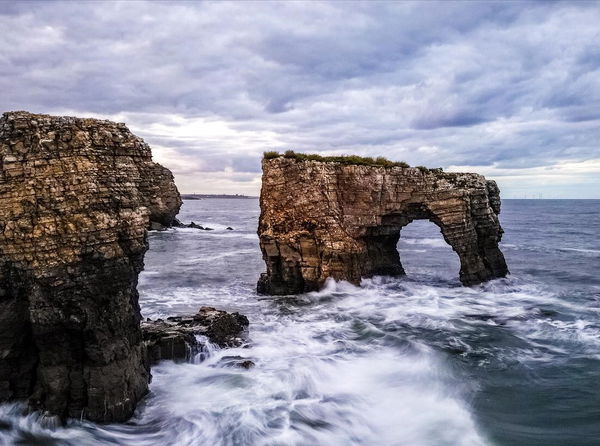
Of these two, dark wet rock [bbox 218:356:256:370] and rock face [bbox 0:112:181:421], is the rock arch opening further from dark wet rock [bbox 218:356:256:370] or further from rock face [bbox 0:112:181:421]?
rock face [bbox 0:112:181:421]

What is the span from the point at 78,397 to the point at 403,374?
1038cm

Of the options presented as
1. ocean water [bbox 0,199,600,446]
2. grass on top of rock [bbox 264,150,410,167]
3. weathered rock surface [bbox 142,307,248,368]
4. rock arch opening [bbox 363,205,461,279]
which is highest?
grass on top of rock [bbox 264,150,410,167]

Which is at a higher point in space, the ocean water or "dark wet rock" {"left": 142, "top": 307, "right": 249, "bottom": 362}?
"dark wet rock" {"left": 142, "top": 307, "right": 249, "bottom": 362}

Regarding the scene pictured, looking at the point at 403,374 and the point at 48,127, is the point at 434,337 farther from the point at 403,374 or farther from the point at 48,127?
the point at 48,127

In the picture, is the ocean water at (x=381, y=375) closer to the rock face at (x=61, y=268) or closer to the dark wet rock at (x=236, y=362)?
the dark wet rock at (x=236, y=362)


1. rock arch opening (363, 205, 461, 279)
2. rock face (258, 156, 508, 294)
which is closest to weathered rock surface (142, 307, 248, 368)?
rock face (258, 156, 508, 294)

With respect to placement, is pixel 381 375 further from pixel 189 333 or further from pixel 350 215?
pixel 350 215

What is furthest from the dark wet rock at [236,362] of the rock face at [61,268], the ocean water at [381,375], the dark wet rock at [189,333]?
the rock face at [61,268]

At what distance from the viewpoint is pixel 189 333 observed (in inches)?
706

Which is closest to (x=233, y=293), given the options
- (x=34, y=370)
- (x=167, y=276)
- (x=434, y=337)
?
(x=167, y=276)

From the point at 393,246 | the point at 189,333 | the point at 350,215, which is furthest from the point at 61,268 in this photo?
the point at 393,246

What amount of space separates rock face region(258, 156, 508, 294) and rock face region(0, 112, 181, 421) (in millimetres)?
15452

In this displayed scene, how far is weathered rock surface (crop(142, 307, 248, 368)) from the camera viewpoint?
658 inches

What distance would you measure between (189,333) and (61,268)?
22.6 ft
